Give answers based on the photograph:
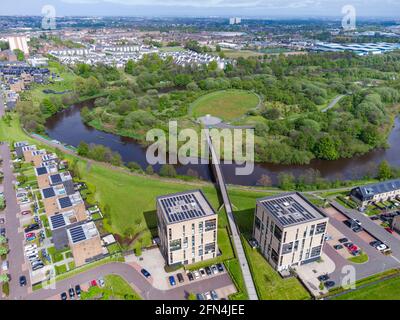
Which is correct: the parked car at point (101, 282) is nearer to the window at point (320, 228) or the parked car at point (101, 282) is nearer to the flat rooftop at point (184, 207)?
the flat rooftop at point (184, 207)

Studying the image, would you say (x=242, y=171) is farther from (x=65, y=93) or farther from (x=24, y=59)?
(x=24, y=59)

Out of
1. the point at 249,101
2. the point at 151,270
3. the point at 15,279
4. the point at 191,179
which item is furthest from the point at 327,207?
the point at 249,101

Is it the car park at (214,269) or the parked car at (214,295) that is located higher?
the car park at (214,269)

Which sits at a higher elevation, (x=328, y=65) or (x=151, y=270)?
(x=328, y=65)

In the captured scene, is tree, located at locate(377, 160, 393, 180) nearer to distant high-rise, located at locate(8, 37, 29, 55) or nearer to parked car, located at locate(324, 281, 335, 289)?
parked car, located at locate(324, 281, 335, 289)

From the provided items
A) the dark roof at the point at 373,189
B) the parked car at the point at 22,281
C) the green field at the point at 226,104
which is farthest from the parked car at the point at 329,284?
the green field at the point at 226,104
